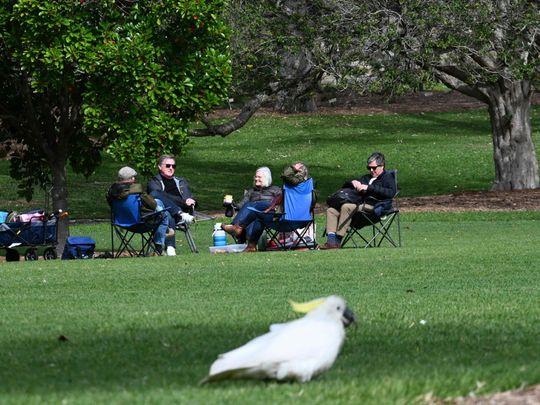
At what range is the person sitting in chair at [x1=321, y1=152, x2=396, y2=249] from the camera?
18656 mm

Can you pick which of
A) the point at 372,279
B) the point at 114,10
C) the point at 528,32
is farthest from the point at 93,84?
the point at 528,32

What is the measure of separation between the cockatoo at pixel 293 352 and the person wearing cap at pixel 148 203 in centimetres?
1163

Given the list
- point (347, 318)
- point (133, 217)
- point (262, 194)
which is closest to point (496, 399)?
point (347, 318)

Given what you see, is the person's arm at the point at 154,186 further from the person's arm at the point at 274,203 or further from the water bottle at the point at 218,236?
the person's arm at the point at 274,203

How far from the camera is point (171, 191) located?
19.4 meters

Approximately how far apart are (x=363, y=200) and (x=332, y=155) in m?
26.3

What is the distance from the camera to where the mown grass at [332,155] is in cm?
3703

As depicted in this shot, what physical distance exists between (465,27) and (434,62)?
3.04 feet

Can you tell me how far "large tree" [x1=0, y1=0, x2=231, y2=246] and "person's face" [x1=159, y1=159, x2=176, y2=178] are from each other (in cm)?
87

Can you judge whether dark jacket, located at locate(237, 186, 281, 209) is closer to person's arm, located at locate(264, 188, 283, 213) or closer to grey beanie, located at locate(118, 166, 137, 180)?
person's arm, located at locate(264, 188, 283, 213)

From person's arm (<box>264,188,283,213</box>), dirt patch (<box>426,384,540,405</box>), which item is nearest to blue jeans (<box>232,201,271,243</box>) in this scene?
person's arm (<box>264,188,283,213</box>)

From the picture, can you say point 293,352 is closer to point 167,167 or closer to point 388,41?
point 167,167

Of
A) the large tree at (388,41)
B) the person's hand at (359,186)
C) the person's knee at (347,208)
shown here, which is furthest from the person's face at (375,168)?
the large tree at (388,41)

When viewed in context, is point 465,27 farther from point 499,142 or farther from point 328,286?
point 328,286
